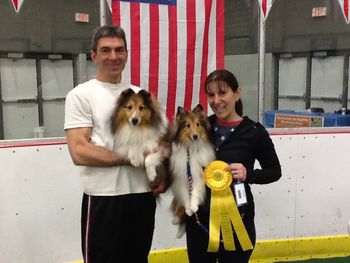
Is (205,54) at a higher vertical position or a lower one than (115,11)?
lower

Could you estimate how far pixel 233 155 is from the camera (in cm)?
208

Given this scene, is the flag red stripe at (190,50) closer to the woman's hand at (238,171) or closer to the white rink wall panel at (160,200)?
the white rink wall panel at (160,200)

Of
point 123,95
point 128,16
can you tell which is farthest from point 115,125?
point 128,16

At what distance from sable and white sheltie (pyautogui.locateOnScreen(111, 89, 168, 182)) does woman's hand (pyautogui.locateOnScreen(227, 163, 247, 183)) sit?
383mm

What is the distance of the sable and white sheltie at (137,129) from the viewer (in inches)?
82.7

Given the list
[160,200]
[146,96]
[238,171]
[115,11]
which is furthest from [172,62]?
[238,171]

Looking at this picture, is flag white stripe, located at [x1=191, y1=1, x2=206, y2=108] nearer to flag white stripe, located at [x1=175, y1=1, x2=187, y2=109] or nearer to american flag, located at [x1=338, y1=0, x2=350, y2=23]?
flag white stripe, located at [x1=175, y1=1, x2=187, y2=109]

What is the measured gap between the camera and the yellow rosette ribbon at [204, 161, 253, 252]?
2.04 metres

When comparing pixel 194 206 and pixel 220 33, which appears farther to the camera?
pixel 220 33

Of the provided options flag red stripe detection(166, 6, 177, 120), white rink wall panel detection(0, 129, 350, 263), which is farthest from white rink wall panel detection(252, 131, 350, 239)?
flag red stripe detection(166, 6, 177, 120)

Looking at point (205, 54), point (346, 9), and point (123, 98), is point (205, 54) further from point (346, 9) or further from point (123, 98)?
point (123, 98)

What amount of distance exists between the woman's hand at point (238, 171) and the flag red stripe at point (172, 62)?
1.65 m

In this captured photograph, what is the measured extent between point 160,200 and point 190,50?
1.54 meters

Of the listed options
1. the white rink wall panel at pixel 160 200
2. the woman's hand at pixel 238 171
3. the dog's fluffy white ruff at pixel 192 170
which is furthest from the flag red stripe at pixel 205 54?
the woman's hand at pixel 238 171
